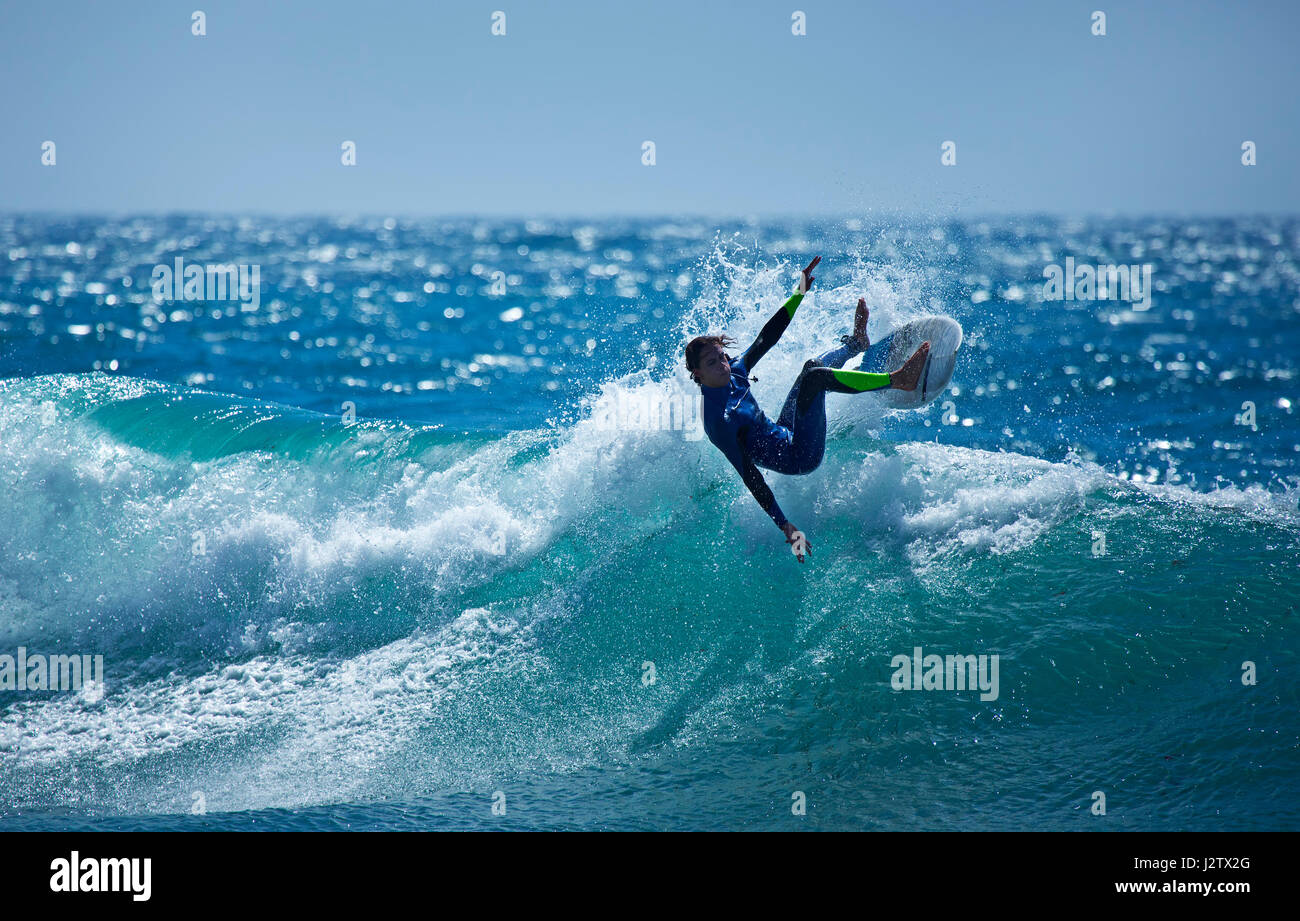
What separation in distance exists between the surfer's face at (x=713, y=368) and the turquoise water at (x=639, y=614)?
6.37 feet

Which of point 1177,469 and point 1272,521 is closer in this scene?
point 1272,521

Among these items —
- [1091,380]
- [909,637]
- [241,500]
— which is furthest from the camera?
[1091,380]

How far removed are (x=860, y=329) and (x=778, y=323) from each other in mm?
834

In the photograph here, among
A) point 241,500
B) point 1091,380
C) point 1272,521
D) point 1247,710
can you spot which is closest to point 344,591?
point 241,500

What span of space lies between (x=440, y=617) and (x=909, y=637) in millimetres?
3553

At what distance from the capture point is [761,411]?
6.34 meters

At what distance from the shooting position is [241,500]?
28.7 ft

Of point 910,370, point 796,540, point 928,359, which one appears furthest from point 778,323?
point 796,540

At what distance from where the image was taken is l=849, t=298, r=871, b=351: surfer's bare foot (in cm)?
695

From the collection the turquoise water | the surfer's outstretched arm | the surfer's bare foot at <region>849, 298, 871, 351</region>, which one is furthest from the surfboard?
the surfer's outstretched arm

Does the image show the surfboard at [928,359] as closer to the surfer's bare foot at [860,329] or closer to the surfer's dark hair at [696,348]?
the surfer's bare foot at [860,329]

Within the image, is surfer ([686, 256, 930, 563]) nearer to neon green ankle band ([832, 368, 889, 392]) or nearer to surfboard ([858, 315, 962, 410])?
neon green ankle band ([832, 368, 889, 392])

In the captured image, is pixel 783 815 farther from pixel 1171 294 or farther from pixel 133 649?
pixel 1171 294

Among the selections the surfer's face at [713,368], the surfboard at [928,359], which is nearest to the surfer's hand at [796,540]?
the surfer's face at [713,368]
